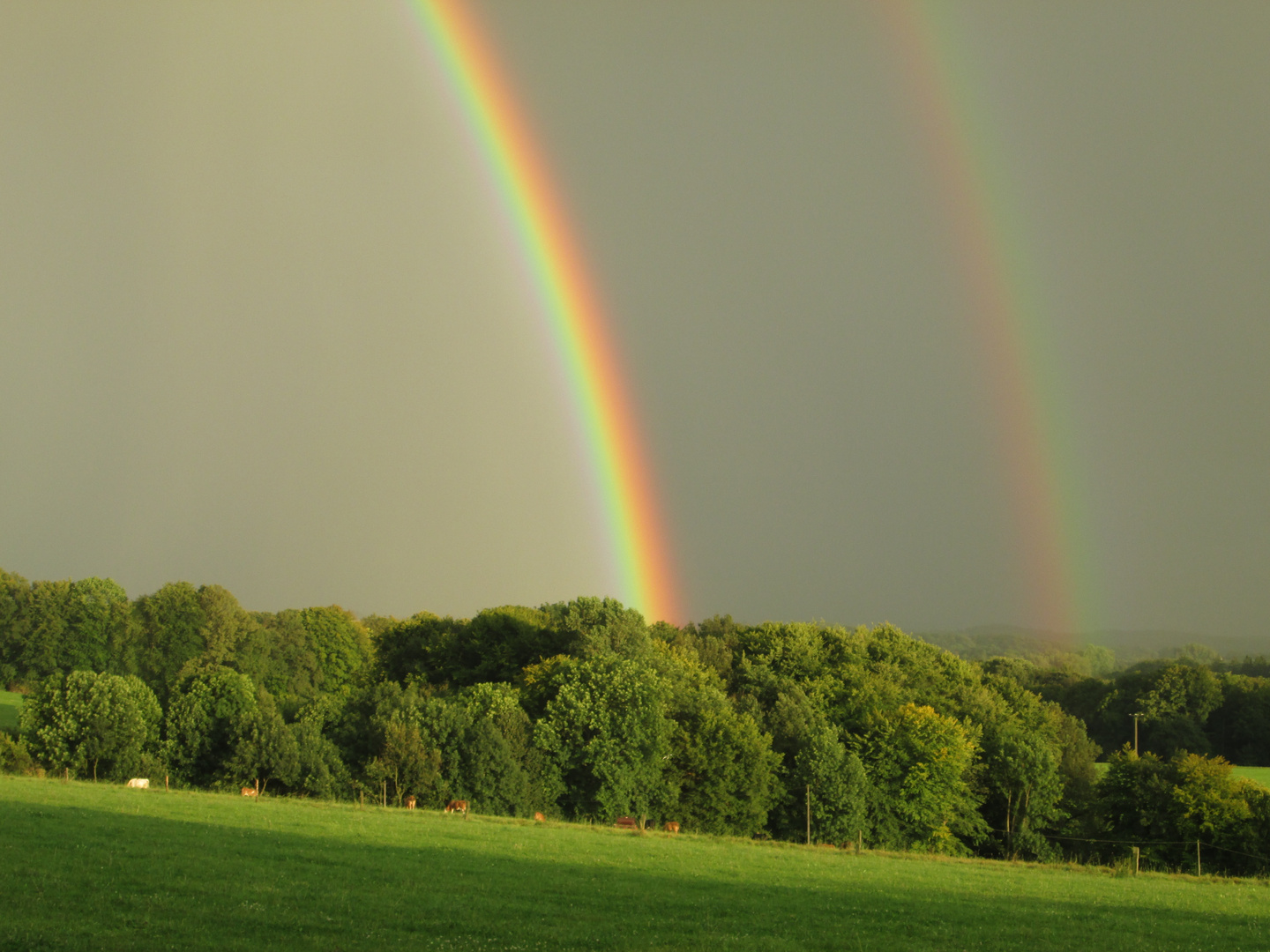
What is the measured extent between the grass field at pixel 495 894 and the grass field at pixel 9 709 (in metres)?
52.1

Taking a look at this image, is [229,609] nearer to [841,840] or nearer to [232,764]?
[232,764]

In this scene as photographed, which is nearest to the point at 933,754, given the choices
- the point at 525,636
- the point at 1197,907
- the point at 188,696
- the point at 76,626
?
the point at 525,636

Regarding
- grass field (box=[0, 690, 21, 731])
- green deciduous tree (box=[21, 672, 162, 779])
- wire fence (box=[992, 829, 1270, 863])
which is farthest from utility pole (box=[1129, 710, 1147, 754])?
grass field (box=[0, 690, 21, 731])

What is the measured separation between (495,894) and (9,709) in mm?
83729

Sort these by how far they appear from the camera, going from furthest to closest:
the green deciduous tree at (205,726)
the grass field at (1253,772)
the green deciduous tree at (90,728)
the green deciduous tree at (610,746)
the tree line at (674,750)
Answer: the grass field at (1253,772) → the green deciduous tree at (205,726) → the green deciduous tree at (90,728) → the green deciduous tree at (610,746) → the tree line at (674,750)

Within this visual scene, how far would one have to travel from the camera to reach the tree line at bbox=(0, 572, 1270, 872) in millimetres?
52469

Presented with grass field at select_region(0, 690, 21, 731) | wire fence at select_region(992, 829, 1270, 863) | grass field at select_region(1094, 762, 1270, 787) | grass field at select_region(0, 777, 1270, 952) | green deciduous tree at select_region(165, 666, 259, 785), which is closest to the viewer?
grass field at select_region(0, 777, 1270, 952)

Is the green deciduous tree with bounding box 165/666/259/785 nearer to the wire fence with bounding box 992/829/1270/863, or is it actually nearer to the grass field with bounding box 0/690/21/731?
the grass field with bounding box 0/690/21/731

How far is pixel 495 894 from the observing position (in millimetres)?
17641

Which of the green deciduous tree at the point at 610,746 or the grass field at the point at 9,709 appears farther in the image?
the grass field at the point at 9,709

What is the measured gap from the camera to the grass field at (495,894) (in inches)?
527

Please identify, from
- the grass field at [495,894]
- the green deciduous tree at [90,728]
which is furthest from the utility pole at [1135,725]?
the green deciduous tree at [90,728]

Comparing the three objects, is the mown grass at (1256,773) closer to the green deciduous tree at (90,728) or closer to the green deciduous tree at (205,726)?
the green deciduous tree at (205,726)

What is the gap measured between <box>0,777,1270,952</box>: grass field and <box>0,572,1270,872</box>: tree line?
73.1 feet
